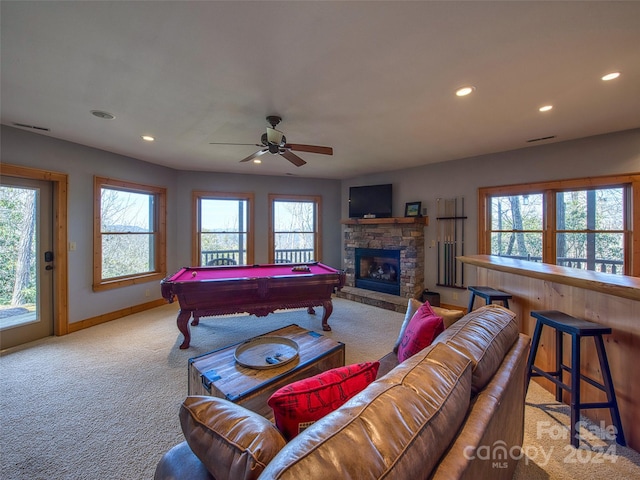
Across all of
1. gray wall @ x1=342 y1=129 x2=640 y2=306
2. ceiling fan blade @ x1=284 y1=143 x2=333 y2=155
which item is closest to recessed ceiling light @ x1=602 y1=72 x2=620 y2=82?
gray wall @ x1=342 y1=129 x2=640 y2=306

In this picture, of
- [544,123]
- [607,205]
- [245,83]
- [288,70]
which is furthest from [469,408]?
[607,205]

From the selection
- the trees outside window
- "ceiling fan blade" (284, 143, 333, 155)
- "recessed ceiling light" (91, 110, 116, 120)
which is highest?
"recessed ceiling light" (91, 110, 116, 120)

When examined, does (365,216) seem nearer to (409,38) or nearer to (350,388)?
(409,38)

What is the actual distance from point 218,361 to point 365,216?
4.28 m

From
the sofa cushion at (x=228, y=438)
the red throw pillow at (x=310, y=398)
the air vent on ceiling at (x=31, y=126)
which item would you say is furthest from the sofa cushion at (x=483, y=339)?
the air vent on ceiling at (x=31, y=126)

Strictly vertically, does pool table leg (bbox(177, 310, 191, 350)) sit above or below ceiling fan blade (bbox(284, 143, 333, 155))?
below

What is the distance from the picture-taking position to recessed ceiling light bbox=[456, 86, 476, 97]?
233 centimetres

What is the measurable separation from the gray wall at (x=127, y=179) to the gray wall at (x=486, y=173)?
1.25 meters

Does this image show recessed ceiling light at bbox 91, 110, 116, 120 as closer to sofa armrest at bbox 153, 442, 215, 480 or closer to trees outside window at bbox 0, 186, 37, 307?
trees outside window at bbox 0, 186, 37, 307

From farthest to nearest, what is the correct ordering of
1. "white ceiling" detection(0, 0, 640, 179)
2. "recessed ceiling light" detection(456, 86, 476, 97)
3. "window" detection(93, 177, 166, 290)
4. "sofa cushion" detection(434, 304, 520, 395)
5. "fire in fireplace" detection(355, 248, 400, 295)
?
"fire in fireplace" detection(355, 248, 400, 295)
"window" detection(93, 177, 166, 290)
"recessed ceiling light" detection(456, 86, 476, 97)
"white ceiling" detection(0, 0, 640, 179)
"sofa cushion" detection(434, 304, 520, 395)

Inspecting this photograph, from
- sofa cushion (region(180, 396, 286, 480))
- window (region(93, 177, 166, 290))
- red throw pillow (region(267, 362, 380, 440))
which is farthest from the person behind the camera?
window (region(93, 177, 166, 290))

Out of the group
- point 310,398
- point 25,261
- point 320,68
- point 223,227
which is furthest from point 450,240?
point 25,261

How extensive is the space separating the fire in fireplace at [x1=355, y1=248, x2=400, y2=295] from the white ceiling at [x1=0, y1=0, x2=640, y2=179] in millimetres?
2627

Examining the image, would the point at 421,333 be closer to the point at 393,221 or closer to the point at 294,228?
the point at 393,221
